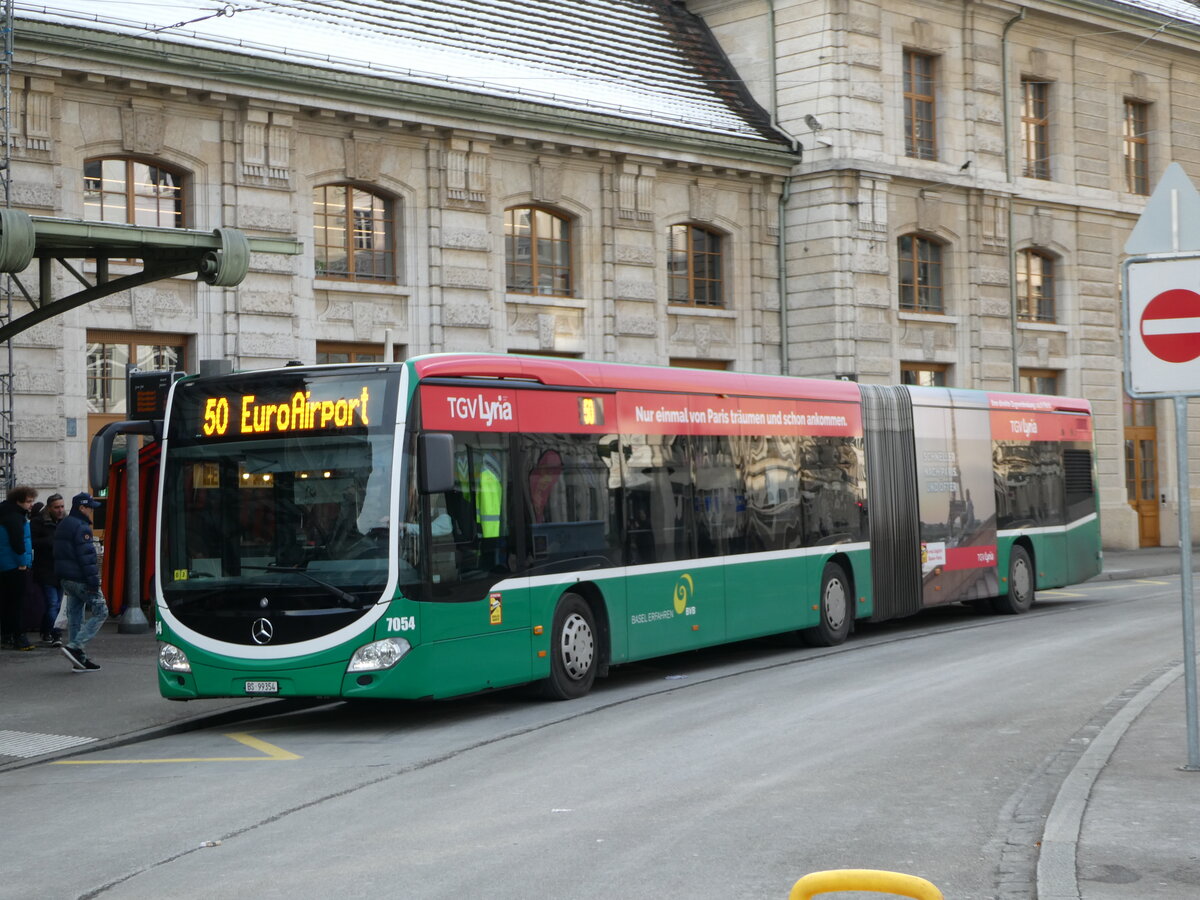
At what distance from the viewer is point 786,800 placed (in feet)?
29.5

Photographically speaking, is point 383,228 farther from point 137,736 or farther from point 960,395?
point 137,736

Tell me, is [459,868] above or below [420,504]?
below

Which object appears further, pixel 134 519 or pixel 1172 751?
pixel 134 519

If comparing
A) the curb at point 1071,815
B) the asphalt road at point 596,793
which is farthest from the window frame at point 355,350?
the curb at point 1071,815

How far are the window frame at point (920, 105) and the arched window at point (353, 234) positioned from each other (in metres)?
12.2

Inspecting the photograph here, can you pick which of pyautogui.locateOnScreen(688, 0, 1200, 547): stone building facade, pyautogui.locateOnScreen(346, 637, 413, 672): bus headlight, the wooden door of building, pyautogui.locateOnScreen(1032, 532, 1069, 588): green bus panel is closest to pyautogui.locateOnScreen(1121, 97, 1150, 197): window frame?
pyautogui.locateOnScreen(688, 0, 1200, 547): stone building facade

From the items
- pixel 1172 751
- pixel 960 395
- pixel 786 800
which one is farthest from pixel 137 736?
pixel 960 395

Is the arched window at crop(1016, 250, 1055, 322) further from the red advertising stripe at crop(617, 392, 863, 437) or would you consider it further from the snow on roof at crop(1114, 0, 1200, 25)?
the red advertising stripe at crop(617, 392, 863, 437)

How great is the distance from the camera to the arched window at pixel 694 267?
3027 centimetres

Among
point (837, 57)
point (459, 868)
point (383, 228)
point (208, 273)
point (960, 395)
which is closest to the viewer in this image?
point (459, 868)

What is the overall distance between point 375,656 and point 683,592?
14.2ft

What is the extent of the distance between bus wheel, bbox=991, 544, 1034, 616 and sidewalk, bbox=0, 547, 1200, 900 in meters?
8.63

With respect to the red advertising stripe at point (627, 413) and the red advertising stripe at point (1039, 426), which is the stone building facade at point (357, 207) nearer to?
the red advertising stripe at point (627, 413)

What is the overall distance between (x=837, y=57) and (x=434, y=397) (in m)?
21.0
